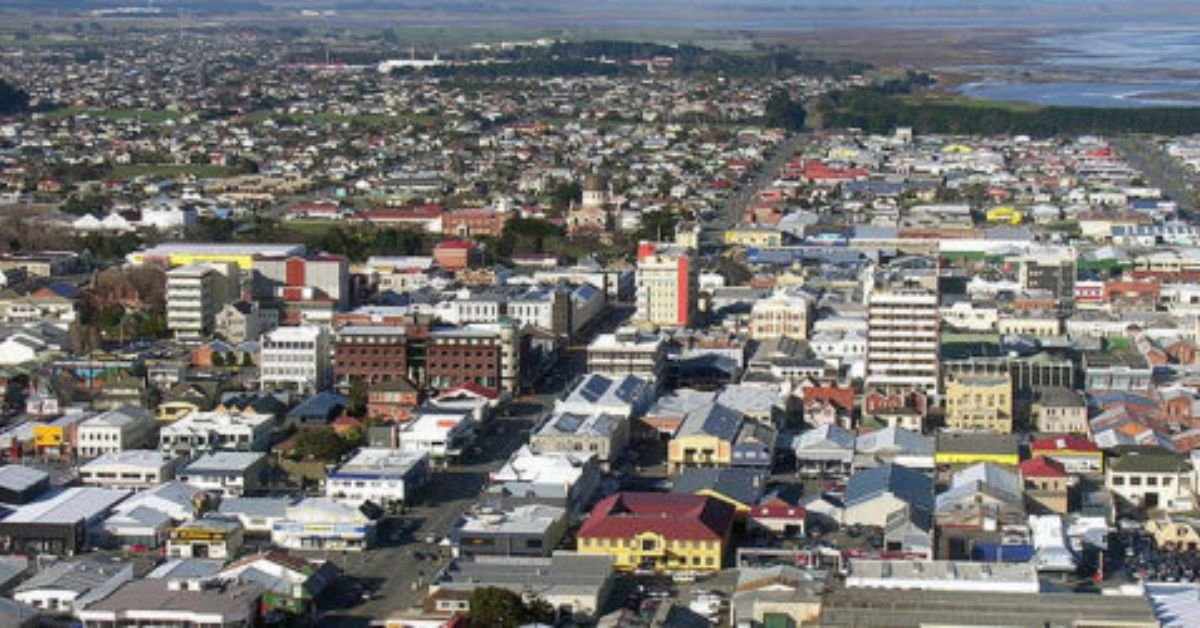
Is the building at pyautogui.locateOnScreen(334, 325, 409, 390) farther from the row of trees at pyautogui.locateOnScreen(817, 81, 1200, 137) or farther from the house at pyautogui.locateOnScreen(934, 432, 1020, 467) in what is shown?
the row of trees at pyautogui.locateOnScreen(817, 81, 1200, 137)

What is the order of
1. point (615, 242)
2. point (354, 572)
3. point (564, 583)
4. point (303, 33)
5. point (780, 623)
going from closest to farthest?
point (780, 623), point (564, 583), point (354, 572), point (615, 242), point (303, 33)

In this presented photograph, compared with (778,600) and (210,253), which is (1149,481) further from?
(210,253)

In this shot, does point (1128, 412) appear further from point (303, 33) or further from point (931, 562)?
point (303, 33)

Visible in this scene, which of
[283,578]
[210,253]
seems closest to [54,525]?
[283,578]

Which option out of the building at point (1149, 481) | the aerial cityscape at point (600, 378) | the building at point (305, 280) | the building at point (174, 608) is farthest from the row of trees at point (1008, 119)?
the building at point (174, 608)

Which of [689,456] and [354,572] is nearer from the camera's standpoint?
[354,572]

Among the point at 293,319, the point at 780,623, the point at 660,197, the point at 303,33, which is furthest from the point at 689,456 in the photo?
the point at 303,33

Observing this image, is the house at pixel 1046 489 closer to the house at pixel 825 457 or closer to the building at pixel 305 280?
the house at pixel 825 457

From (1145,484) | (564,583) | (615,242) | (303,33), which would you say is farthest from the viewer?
(303,33)
